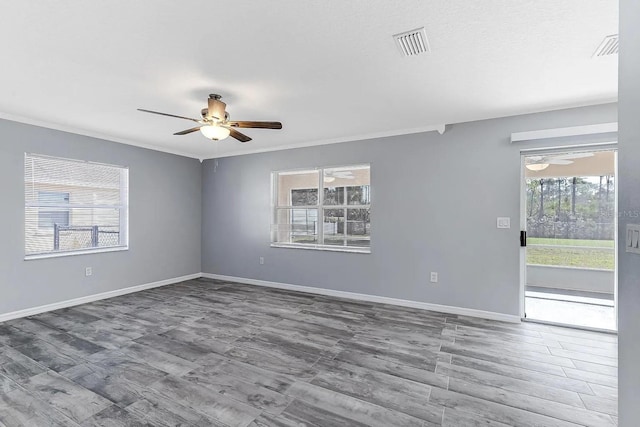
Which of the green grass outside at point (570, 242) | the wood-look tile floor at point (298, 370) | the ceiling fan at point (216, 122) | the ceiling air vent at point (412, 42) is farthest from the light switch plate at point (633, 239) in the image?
the green grass outside at point (570, 242)

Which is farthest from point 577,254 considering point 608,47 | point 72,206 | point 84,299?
point 72,206

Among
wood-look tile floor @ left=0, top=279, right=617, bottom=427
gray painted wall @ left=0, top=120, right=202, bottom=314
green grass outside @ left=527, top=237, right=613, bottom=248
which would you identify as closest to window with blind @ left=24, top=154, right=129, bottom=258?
gray painted wall @ left=0, top=120, right=202, bottom=314

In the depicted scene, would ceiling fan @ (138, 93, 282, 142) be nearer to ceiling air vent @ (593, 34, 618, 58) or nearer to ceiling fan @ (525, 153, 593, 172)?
ceiling air vent @ (593, 34, 618, 58)

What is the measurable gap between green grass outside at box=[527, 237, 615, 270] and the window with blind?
6.10 metres

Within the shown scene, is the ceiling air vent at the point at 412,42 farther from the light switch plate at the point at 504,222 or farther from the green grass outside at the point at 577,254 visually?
the green grass outside at the point at 577,254

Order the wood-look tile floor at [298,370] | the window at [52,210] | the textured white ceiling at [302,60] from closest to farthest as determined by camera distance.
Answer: the textured white ceiling at [302,60] < the wood-look tile floor at [298,370] < the window at [52,210]

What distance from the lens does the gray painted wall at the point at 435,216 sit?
3637mm

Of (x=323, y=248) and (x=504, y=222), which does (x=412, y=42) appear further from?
(x=323, y=248)

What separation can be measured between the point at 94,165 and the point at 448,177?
16.6 feet

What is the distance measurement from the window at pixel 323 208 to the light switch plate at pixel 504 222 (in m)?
1.67

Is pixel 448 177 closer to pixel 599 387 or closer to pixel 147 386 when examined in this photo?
pixel 599 387

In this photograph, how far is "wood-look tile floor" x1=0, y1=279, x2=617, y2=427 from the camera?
6.35 feet

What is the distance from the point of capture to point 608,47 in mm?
2139

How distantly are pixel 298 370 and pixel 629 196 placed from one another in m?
2.32
